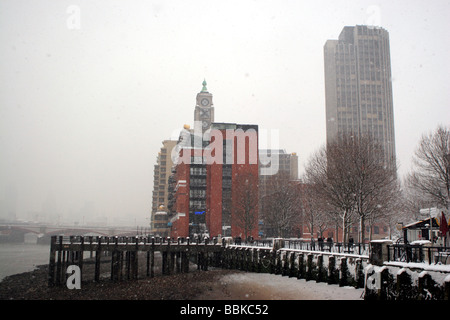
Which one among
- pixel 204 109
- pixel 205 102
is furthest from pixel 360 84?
pixel 204 109

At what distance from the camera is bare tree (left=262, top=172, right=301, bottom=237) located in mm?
61691

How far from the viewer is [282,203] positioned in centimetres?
6153

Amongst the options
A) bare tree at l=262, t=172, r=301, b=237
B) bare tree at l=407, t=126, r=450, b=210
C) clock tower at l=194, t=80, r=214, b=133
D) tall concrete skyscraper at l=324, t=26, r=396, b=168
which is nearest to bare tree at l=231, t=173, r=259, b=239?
bare tree at l=262, t=172, r=301, b=237

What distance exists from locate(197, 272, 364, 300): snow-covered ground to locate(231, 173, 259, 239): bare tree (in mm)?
34653

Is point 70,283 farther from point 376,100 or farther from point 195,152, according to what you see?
point 376,100

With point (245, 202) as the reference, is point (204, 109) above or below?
above

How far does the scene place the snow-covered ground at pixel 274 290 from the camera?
20484 millimetres

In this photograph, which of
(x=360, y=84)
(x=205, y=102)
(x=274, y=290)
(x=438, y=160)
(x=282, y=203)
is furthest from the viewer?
(x=360, y=84)

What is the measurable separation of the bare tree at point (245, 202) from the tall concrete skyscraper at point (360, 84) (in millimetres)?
91061

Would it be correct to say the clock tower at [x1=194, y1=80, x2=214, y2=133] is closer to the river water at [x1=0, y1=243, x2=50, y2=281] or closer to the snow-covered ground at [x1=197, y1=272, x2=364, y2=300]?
the river water at [x1=0, y1=243, x2=50, y2=281]

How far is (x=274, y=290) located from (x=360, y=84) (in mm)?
149305

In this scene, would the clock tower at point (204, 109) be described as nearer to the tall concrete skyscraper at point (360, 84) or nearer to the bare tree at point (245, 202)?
the tall concrete skyscraper at point (360, 84)

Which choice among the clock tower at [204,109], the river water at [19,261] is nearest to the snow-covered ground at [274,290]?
the river water at [19,261]

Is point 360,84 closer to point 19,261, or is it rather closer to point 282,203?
point 282,203
